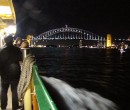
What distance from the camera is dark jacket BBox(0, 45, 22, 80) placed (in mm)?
5242

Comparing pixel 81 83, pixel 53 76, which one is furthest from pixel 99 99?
pixel 53 76

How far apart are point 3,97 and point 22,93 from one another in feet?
1.87

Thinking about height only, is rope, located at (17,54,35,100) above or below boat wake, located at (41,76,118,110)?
above

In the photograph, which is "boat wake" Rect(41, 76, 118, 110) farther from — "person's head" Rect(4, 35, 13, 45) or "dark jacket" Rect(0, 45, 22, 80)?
"person's head" Rect(4, 35, 13, 45)

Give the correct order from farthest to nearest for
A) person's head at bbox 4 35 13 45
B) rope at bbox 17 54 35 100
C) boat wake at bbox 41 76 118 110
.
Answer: boat wake at bbox 41 76 118 110 → person's head at bbox 4 35 13 45 → rope at bbox 17 54 35 100

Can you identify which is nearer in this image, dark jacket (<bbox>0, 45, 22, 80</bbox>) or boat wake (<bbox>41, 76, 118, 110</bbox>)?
dark jacket (<bbox>0, 45, 22, 80</bbox>)

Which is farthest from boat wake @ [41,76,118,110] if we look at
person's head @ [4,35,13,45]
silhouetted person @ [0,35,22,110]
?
person's head @ [4,35,13,45]

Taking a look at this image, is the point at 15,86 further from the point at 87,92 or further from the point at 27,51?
the point at 87,92

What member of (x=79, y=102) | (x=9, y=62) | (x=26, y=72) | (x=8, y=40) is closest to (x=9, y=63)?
(x=9, y=62)

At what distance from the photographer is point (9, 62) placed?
5270 millimetres

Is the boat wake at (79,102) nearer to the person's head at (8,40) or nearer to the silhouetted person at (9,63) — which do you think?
the silhouetted person at (9,63)

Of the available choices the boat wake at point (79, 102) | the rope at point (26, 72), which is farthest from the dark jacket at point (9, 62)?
the boat wake at point (79, 102)

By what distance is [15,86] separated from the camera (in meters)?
5.43

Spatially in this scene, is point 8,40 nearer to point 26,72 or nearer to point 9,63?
point 9,63
